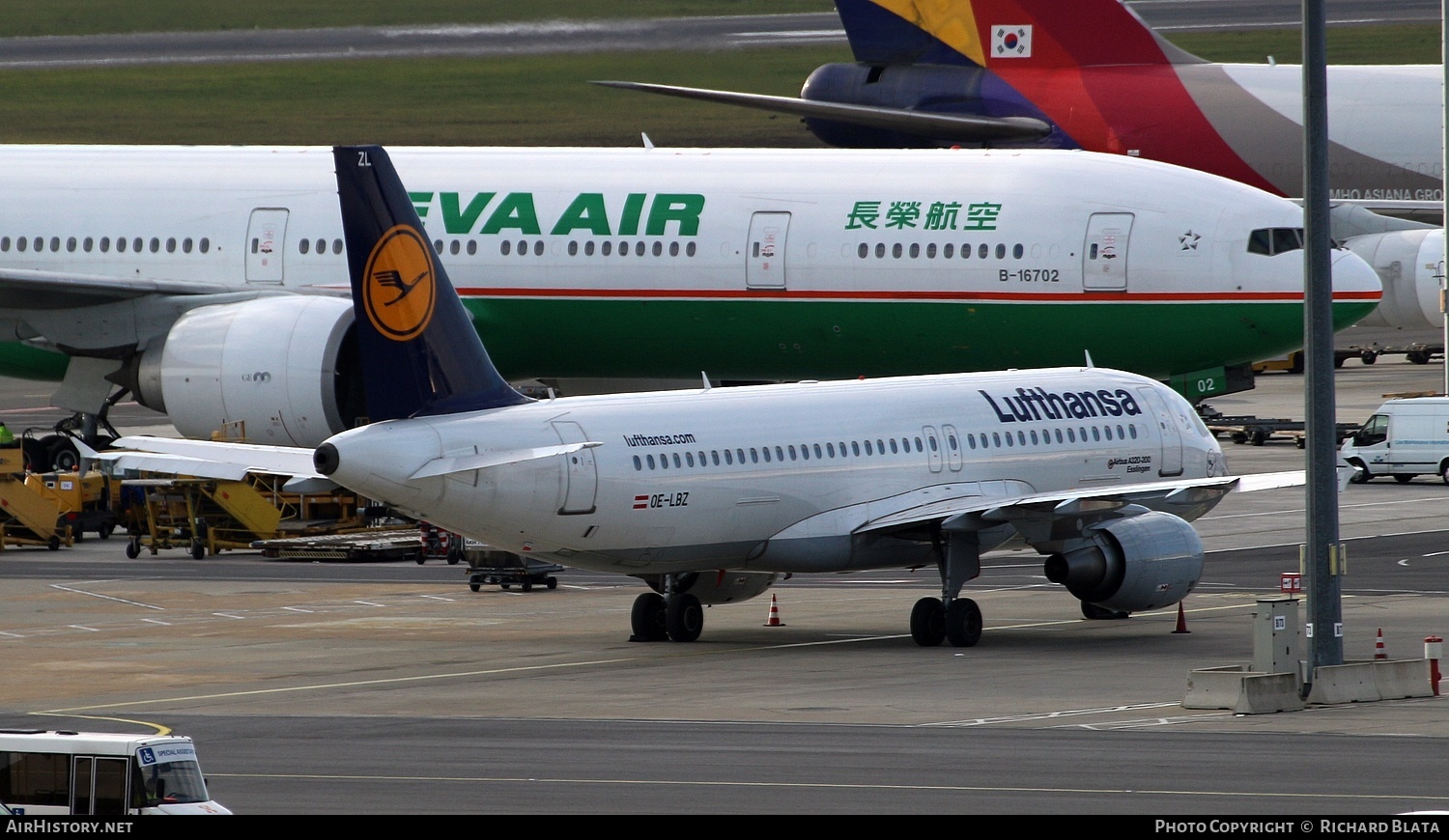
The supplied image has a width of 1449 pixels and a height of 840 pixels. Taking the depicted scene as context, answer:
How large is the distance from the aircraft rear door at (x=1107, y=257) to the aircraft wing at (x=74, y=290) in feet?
49.5

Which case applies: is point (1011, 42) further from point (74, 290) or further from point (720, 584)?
point (720, 584)

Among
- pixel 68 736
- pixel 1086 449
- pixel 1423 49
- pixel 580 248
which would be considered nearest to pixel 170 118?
pixel 1423 49

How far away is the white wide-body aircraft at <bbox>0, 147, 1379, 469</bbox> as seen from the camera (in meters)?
43.5

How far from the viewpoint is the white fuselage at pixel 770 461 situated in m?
28.8

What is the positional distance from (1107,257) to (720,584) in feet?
45.0

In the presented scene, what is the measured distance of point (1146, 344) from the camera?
43562mm

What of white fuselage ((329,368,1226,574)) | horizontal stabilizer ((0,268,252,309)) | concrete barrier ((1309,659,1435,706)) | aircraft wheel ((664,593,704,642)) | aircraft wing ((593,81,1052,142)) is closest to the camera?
concrete barrier ((1309,659,1435,706))

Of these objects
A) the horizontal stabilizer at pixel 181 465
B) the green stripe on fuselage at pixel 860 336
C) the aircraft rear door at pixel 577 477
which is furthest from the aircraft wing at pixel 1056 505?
the green stripe on fuselage at pixel 860 336

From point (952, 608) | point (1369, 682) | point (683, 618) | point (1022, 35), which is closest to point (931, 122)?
point (1022, 35)

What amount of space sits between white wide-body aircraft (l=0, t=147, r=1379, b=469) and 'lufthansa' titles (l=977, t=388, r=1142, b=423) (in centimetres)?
804

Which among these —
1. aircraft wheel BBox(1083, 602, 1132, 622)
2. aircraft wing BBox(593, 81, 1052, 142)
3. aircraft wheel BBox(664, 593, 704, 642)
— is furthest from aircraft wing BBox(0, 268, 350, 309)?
aircraft wing BBox(593, 81, 1052, 142)

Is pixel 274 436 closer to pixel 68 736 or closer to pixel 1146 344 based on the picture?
pixel 1146 344

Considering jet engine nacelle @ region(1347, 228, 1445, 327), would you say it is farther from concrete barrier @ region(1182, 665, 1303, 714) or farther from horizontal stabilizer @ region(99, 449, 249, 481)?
horizontal stabilizer @ region(99, 449, 249, 481)
